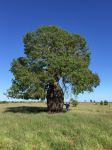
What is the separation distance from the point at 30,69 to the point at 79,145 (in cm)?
3562

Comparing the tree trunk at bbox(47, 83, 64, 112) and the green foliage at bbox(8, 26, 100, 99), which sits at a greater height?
the green foliage at bbox(8, 26, 100, 99)

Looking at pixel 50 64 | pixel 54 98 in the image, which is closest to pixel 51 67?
pixel 50 64

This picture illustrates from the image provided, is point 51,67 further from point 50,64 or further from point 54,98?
point 54,98

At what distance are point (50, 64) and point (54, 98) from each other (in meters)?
5.69

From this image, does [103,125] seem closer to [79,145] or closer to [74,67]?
[79,145]

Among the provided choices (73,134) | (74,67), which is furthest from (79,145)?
(74,67)

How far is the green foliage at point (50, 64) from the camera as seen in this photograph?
165 feet

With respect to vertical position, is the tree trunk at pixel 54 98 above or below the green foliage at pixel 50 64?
below

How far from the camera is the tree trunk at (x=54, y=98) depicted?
5275cm

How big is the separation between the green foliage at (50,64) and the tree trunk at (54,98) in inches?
47.2

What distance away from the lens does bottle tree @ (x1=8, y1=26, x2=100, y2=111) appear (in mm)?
50188

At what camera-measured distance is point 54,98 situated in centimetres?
5297

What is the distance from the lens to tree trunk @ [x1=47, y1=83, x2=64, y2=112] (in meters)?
52.8

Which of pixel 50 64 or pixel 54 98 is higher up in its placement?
pixel 50 64
